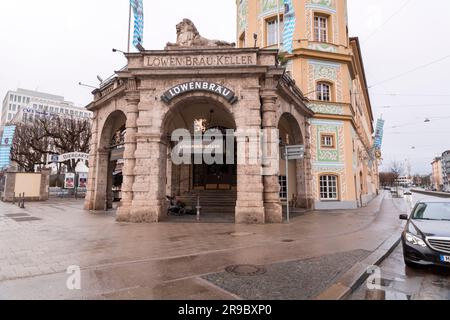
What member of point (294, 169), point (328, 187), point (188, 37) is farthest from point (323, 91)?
point (188, 37)

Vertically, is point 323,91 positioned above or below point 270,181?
above

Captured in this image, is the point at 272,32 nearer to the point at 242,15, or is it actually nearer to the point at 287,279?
the point at 242,15

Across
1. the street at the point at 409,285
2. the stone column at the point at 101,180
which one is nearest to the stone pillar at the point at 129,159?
the stone column at the point at 101,180

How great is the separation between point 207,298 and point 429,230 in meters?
4.63

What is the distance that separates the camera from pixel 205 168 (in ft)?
68.1

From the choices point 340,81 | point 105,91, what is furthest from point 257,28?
point 105,91

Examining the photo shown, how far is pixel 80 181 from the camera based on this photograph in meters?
34.2

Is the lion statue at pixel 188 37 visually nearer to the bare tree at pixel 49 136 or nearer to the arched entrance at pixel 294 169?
the arched entrance at pixel 294 169

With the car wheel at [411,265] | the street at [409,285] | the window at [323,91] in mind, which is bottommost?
the street at [409,285]

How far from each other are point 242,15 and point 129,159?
1769 centimetres

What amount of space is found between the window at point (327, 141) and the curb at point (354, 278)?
13446 millimetres

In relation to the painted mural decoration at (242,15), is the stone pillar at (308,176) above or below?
below

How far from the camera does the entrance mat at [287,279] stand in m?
4.14
